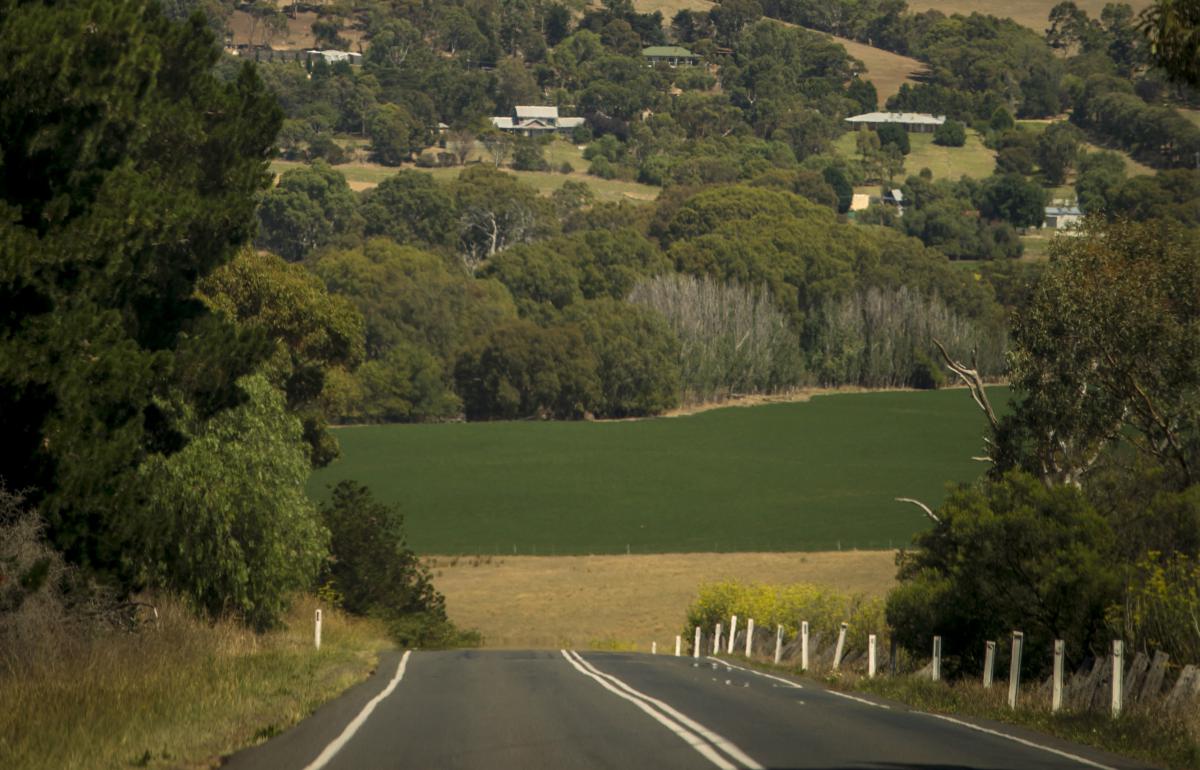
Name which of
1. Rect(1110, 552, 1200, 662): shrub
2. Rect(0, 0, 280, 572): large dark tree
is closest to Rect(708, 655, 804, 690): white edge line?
Rect(1110, 552, 1200, 662): shrub

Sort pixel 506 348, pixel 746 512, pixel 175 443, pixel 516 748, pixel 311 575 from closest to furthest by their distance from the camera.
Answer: pixel 516 748 → pixel 175 443 → pixel 311 575 → pixel 746 512 → pixel 506 348

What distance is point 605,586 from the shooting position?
69.4m

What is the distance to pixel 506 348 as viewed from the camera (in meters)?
128

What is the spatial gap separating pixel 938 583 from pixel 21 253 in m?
15.9

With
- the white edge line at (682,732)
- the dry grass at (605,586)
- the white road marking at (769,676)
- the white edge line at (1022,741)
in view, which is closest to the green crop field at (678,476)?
the dry grass at (605,586)

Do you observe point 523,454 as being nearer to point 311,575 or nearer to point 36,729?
point 311,575

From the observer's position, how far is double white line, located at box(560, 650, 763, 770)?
13.9m

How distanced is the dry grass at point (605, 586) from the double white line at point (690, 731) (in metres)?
30.4

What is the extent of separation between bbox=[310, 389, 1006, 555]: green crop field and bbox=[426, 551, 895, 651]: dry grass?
3.90 metres

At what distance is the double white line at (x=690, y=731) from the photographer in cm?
1394

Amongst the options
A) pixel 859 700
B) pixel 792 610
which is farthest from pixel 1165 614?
pixel 792 610

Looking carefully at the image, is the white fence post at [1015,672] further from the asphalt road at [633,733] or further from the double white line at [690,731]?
the double white line at [690,731]

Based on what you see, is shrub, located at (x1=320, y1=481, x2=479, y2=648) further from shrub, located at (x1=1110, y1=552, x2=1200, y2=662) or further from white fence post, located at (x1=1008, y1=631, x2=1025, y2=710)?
shrub, located at (x1=1110, y1=552, x2=1200, y2=662)

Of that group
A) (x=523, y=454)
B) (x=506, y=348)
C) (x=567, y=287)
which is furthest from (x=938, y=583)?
(x=567, y=287)
